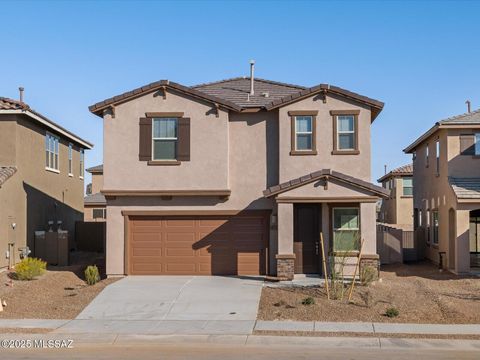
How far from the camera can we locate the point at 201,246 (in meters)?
22.1

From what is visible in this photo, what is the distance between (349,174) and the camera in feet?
70.8

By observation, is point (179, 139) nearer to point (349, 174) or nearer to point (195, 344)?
point (349, 174)

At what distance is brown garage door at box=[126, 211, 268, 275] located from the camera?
2202 centimetres

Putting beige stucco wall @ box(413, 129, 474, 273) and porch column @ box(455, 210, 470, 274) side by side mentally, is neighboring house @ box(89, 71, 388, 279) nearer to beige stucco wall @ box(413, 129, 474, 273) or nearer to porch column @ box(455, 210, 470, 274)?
beige stucco wall @ box(413, 129, 474, 273)

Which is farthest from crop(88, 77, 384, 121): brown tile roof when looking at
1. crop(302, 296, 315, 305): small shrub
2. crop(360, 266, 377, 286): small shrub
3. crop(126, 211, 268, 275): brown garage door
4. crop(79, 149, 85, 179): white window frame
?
crop(79, 149, 85, 179): white window frame

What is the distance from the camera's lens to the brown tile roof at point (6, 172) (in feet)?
73.2

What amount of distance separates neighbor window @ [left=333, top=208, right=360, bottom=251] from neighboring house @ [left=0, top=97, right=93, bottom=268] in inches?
479

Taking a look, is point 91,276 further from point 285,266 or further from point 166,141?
point 285,266

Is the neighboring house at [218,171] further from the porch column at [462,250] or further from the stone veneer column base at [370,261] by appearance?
the porch column at [462,250]

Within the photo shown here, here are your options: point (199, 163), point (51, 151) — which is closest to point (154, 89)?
point (199, 163)

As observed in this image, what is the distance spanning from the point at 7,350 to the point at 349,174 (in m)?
13.1

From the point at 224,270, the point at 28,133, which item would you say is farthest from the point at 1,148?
the point at 224,270

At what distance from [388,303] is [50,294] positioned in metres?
10.2

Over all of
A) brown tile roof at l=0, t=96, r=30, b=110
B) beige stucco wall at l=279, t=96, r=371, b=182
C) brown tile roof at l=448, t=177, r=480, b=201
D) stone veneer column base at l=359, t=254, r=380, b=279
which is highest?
brown tile roof at l=0, t=96, r=30, b=110
